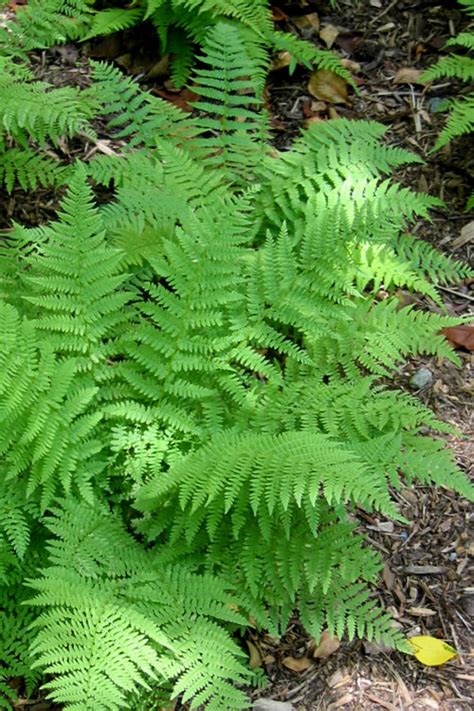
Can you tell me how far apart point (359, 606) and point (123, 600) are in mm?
947

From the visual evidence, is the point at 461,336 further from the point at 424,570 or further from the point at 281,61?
the point at 281,61

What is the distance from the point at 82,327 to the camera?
3189 mm

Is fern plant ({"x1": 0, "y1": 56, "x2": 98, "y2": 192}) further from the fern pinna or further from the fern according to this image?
the fern

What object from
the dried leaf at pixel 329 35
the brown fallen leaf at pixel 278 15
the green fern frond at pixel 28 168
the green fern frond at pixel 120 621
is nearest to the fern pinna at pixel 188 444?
the green fern frond at pixel 120 621

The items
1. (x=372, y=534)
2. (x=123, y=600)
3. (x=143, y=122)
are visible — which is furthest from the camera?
(x=143, y=122)

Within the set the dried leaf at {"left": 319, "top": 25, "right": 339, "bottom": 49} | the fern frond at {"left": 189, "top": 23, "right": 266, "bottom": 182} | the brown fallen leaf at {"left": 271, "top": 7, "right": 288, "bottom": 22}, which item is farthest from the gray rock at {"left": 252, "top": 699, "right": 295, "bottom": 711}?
the brown fallen leaf at {"left": 271, "top": 7, "right": 288, "bottom": 22}

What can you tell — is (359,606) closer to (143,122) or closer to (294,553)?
(294,553)

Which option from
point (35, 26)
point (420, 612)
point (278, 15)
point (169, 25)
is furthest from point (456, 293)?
point (35, 26)

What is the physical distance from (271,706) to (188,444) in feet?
3.33

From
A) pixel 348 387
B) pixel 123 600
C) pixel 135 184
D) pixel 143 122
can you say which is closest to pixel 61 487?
pixel 123 600

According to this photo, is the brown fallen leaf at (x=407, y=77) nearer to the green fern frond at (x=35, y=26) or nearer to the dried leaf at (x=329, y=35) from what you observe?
the dried leaf at (x=329, y=35)

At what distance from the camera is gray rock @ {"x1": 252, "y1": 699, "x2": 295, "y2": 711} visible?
9.85 feet

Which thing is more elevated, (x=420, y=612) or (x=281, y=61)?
(x=281, y=61)

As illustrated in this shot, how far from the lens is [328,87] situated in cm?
484
